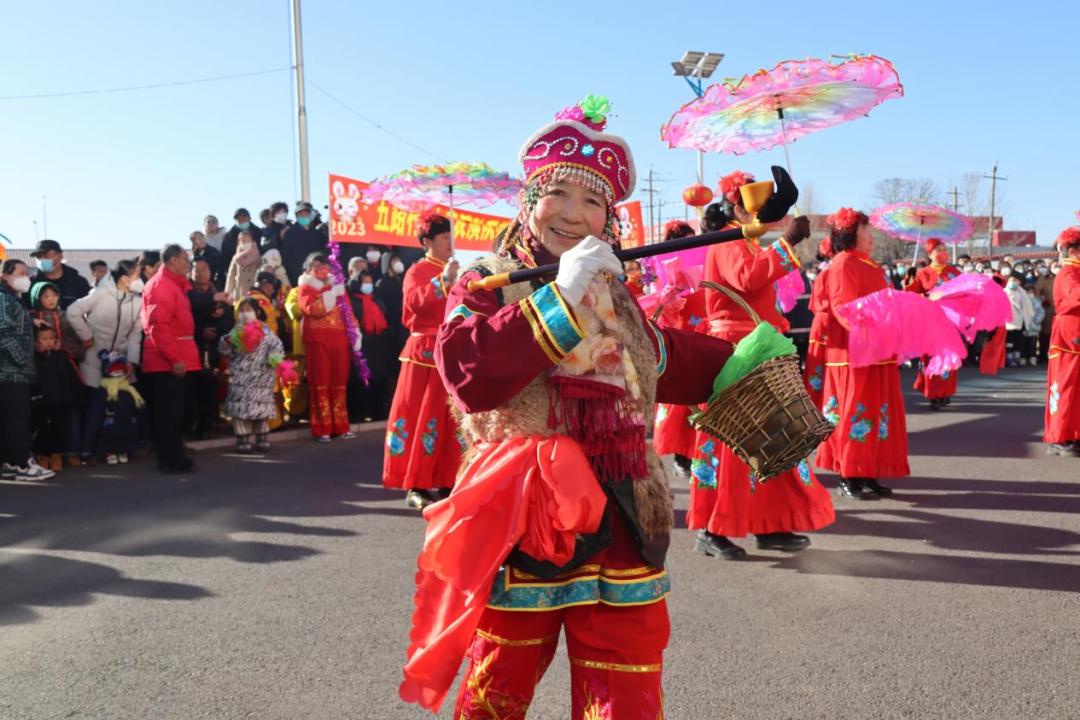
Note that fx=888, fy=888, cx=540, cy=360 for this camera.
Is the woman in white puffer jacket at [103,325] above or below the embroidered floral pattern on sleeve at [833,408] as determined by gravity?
above

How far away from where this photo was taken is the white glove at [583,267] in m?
2.01

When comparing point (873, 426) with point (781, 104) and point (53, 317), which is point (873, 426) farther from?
point (53, 317)

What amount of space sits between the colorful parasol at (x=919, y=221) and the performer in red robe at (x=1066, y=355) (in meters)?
1.74

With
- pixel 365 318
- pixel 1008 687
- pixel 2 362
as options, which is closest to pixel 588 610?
pixel 1008 687

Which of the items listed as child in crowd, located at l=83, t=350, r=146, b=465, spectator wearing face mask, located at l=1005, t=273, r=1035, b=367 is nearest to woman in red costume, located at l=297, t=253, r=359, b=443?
child in crowd, located at l=83, t=350, r=146, b=465

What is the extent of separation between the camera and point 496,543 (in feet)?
6.89

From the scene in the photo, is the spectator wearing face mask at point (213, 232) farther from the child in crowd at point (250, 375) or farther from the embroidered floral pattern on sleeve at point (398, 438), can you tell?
the embroidered floral pattern on sleeve at point (398, 438)

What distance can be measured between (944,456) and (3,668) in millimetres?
7959

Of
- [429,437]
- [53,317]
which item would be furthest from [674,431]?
[53,317]

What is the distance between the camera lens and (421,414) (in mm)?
6527

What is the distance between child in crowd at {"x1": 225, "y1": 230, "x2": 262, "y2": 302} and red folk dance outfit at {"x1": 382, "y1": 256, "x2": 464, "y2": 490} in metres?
6.16

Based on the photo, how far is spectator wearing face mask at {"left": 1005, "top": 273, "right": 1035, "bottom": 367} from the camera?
1767cm

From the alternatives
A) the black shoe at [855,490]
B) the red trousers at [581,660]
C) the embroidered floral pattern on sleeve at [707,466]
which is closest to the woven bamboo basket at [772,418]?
the red trousers at [581,660]

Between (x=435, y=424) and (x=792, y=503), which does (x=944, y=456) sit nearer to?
(x=792, y=503)
